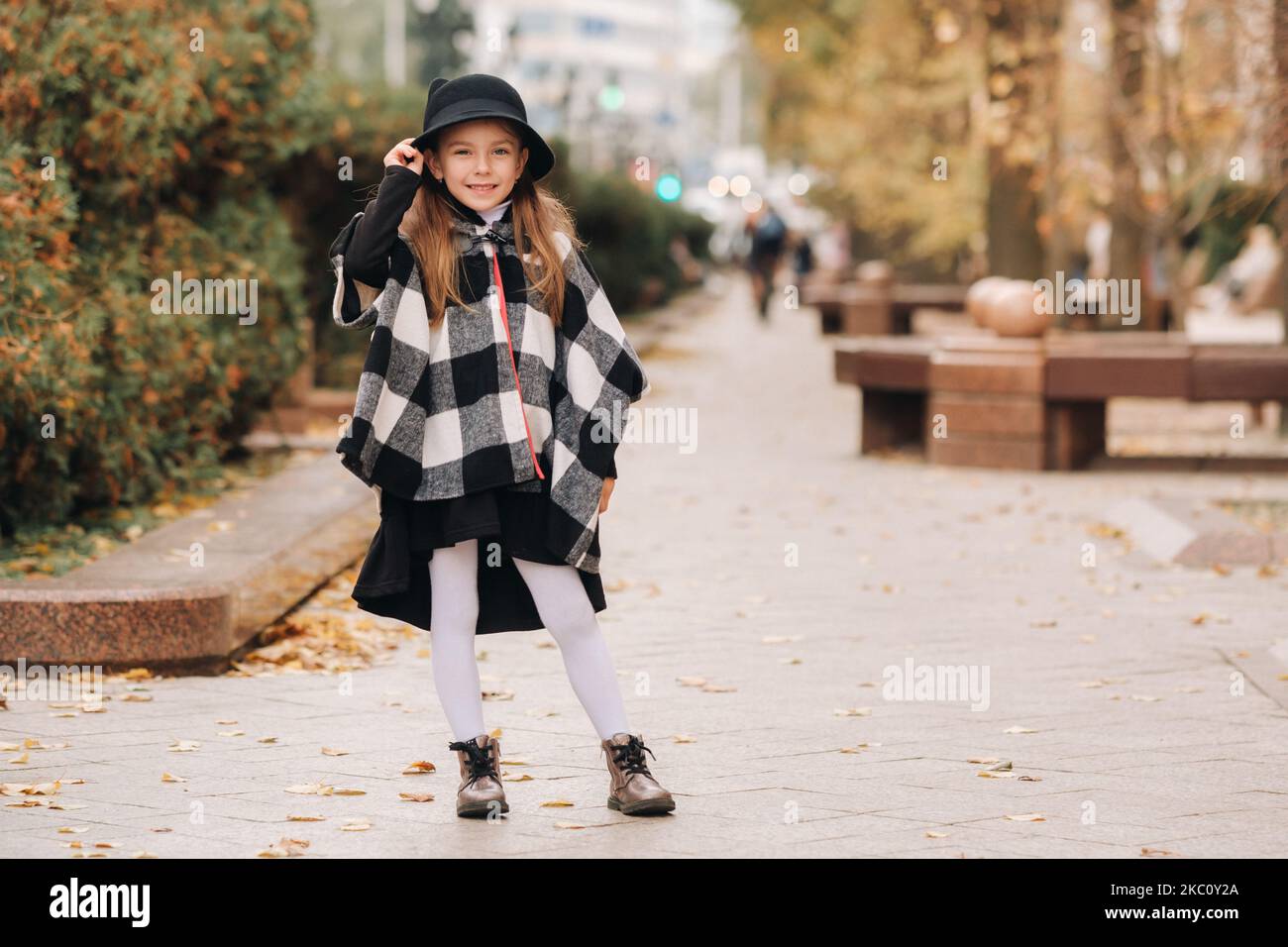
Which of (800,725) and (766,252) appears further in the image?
(766,252)

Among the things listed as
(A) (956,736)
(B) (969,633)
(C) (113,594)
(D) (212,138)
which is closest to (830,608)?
(B) (969,633)

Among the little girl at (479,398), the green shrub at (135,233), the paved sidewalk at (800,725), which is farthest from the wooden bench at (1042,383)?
the little girl at (479,398)

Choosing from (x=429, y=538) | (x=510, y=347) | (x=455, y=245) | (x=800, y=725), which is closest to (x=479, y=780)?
(x=429, y=538)

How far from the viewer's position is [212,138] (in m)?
10.5

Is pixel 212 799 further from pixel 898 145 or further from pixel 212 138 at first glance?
pixel 898 145

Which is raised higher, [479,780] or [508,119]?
[508,119]

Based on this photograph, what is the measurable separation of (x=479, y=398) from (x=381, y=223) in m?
0.46

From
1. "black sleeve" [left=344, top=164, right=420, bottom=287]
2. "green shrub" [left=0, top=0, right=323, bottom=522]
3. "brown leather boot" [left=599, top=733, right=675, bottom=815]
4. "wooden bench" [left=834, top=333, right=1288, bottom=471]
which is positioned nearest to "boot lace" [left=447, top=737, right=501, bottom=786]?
"brown leather boot" [left=599, top=733, right=675, bottom=815]

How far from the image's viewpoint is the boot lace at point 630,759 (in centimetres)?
493

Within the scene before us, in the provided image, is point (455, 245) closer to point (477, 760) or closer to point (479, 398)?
point (479, 398)

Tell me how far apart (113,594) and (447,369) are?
7.32 feet

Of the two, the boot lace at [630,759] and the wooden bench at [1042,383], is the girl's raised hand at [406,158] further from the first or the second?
the wooden bench at [1042,383]

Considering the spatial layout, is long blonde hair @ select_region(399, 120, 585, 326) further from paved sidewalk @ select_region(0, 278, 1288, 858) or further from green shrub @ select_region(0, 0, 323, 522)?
green shrub @ select_region(0, 0, 323, 522)

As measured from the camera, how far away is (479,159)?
4.86 metres
